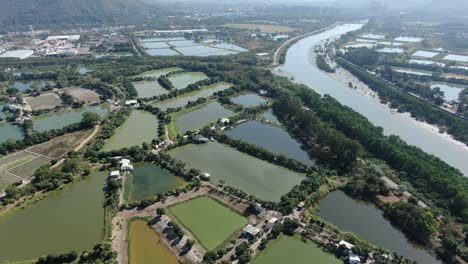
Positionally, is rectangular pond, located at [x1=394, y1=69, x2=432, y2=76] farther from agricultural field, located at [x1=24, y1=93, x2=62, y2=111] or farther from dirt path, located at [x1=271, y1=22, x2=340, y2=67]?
agricultural field, located at [x1=24, y1=93, x2=62, y2=111]

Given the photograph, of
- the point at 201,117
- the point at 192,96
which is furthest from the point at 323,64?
the point at 201,117

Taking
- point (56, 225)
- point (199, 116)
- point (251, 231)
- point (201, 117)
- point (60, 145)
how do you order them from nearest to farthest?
point (251, 231)
point (56, 225)
point (60, 145)
point (201, 117)
point (199, 116)

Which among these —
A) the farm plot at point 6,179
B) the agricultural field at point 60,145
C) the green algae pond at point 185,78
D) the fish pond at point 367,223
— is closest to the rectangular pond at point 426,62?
the green algae pond at point 185,78

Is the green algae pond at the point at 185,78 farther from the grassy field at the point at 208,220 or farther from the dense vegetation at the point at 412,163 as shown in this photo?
the grassy field at the point at 208,220

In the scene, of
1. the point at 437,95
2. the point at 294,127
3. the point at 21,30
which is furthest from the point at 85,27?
the point at 437,95

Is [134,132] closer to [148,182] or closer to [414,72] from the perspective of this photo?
[148,182]

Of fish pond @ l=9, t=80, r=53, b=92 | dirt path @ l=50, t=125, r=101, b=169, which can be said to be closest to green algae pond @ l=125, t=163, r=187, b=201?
dirt path @ l=50, t=125, r=101, b=169
